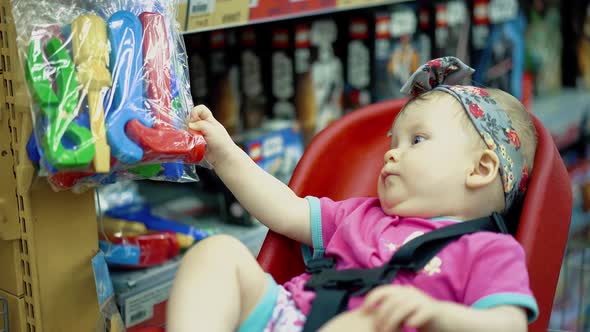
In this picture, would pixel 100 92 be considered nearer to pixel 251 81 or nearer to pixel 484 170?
pixel 484 170

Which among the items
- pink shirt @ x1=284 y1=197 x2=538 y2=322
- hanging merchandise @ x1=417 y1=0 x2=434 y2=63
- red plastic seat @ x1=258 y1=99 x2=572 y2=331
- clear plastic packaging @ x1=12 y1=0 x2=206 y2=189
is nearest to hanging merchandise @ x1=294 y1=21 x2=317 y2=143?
hanging merchandise @ x1=417 y1=0 x2=434 y2=63

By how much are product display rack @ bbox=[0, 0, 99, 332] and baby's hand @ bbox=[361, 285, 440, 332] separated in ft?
1.45

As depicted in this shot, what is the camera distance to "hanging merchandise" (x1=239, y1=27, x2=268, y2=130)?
5.53 ft

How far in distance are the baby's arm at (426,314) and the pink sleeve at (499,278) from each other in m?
0.01

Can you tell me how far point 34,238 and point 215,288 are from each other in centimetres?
29

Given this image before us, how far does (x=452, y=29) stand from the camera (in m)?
2.02

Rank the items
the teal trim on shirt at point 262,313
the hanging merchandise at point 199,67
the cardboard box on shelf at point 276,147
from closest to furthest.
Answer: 1. the teal trim on shirt at point 262,313
2. the cardboard box on shelf at point 276,147
3. the hanging merchandise at point 199,67

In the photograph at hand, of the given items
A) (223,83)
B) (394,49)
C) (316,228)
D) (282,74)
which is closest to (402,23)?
(394,49)

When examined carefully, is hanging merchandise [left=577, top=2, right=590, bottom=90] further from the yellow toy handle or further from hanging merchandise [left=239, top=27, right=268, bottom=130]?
the yellow toy handle

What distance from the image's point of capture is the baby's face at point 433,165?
97 cm

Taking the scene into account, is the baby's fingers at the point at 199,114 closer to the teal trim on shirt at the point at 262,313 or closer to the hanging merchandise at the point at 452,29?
the teal trim on shirt at the point at 262,313

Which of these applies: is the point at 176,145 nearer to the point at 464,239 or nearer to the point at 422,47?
the point at 464,239

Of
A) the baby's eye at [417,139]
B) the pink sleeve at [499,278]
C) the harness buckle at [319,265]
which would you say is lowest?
the harness buckle at [319,265]

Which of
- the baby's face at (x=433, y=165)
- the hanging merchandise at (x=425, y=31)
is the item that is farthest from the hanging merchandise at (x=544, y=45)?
the baby's face at (x=433, y=165)
